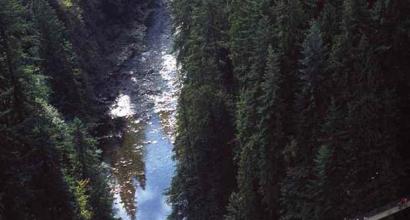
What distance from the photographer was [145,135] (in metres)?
56.1

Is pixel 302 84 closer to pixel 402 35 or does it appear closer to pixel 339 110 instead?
pixel 339 110

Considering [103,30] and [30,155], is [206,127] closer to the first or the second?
[30,155]

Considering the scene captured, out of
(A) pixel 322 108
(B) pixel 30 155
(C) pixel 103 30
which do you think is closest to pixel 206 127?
(A) pixel 322 108

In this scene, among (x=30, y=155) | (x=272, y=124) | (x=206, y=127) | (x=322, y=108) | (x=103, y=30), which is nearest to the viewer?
(x=322, y=108)

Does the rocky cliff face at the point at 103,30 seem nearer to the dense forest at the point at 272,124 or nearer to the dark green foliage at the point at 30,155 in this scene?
the dense forest at the point at 272,124

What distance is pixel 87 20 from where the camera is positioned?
7062 centimetres

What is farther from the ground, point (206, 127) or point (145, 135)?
point (145, 135)

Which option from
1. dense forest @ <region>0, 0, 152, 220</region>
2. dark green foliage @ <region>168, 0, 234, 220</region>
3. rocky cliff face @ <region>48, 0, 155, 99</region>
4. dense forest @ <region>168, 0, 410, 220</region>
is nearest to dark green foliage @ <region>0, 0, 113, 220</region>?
dense forest @ <region>0, 0, 152, 220</region>

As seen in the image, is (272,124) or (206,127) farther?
(206,127)

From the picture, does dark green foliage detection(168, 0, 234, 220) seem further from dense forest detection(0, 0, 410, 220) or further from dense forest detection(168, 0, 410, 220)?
dense forest detection(168, 0, 410, 220)

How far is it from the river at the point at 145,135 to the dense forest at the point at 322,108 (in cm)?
1510

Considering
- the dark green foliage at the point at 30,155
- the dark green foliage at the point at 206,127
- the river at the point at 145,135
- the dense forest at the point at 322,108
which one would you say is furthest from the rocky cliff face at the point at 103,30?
the dense forest at the point at 322,108

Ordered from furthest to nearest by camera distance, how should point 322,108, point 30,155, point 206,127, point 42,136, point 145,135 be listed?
point 145,135
point 206,127
point 30,155
point 42,136
point 322,108

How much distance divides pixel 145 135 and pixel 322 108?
30.1m
